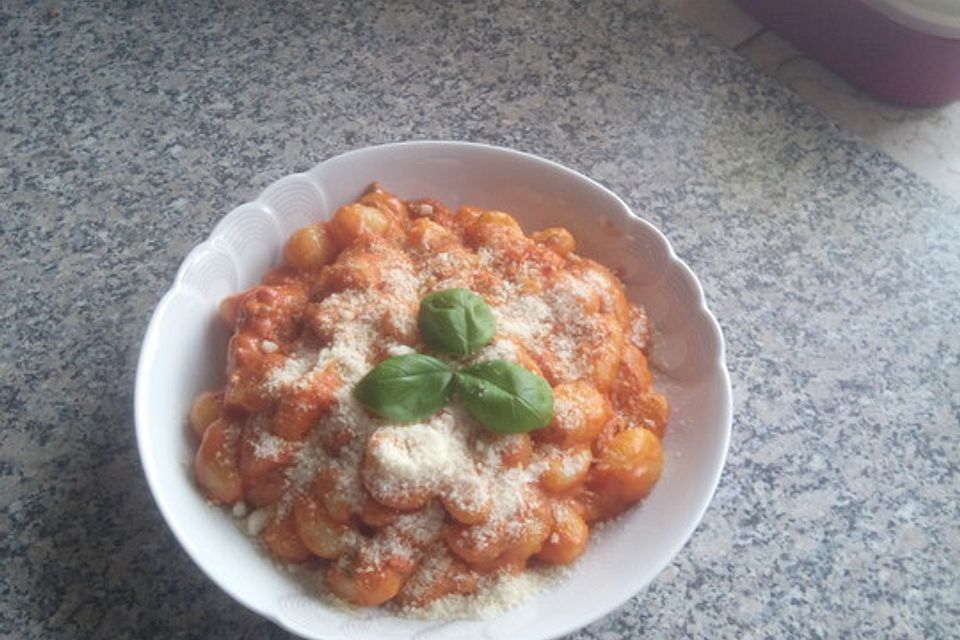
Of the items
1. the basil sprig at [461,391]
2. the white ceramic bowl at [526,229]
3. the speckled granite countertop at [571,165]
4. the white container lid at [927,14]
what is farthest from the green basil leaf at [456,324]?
the white container lid at [927,14]

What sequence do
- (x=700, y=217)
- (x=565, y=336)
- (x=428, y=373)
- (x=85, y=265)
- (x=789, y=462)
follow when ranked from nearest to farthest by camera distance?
(x=428, y=373) < (x=565, y=336) < (x=789, y=462) < (x=85, y=265) < (x=700, y=217)

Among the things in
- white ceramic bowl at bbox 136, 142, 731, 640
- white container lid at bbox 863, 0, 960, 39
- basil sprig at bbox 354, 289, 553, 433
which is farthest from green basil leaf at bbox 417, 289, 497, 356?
white container lid at bbox 863, 0, 960, 39

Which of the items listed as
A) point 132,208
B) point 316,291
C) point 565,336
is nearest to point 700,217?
point 565,336

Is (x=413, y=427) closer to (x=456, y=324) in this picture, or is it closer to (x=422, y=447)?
(x=422, y=447)

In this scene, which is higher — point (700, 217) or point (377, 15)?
point (377, 15)

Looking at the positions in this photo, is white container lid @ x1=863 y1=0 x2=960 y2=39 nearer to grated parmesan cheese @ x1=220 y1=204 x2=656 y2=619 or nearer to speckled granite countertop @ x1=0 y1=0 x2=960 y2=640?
speckled granite countertop @ x1=0 y1=0 x2=960 y2=640

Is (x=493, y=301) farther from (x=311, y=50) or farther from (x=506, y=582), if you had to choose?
(x=311, y=50)
